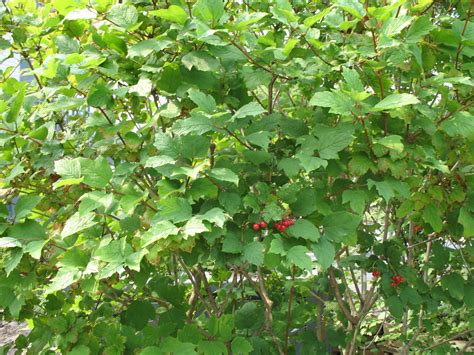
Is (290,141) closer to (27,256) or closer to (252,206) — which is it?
(252,206)

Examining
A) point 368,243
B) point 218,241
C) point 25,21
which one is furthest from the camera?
point 368,243

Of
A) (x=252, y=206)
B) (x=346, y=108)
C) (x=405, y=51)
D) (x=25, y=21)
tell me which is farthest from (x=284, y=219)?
(x=25, y=21)

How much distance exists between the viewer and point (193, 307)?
2717mm

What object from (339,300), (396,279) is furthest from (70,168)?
(339,300)

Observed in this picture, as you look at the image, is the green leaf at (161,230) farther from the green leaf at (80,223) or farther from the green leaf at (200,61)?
the green leaf at (200,61)

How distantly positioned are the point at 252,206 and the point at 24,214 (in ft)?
2.54

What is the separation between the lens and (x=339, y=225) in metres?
1.72

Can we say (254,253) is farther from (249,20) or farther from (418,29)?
(418,29)

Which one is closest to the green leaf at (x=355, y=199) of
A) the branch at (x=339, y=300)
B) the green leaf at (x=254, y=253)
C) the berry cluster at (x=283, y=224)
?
the berry cluster at (x=283, y=224)

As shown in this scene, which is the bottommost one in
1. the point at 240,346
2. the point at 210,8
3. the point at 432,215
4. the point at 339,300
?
the point at 339,300

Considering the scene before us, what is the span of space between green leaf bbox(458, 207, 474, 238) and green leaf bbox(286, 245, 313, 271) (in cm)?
70

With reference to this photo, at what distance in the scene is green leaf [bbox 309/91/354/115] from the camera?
4.94ft

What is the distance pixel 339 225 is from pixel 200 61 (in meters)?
0.62

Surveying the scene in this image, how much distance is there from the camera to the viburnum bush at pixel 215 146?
1629 millimetres
